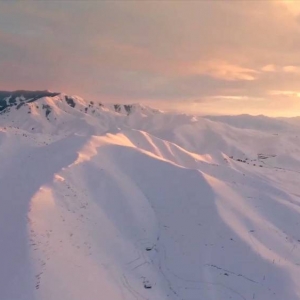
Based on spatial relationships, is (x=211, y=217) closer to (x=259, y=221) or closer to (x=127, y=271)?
(x=259, y=221)

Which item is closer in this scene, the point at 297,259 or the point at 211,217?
the point at 297,259

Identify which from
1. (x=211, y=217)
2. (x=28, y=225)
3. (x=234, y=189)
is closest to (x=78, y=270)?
(x=28, y=225)

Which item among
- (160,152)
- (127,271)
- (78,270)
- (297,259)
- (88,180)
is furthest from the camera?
(160,152)

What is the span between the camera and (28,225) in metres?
18.3

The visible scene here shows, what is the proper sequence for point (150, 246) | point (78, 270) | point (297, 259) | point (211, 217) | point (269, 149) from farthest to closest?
1. point (269, 149)
2. point (211, 217)
3. point (150, 246)
4. point (297, 259)
5. point (78, 270)

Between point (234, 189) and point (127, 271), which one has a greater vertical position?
point (234, 189)

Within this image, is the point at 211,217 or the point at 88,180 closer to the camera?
the point at 211,217

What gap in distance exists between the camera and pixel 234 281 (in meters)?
17.3

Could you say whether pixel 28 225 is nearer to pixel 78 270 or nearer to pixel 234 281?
pixel 78 270

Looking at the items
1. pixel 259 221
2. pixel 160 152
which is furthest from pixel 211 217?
pixel 160 152

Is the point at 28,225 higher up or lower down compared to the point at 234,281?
higher up

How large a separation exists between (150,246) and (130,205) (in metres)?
4.56

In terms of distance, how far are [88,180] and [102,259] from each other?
10.0 m

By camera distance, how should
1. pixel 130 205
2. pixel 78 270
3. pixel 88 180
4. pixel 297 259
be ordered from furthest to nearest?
pixel 88 180
pixel 130 205
pixel 297 259
pixel 78 270
